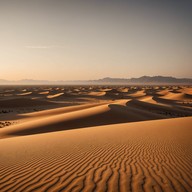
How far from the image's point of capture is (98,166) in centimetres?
606

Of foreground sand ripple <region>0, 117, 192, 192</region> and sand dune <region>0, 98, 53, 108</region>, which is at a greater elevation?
foreground sand ripple <region>0, 117, 192, 192</region>

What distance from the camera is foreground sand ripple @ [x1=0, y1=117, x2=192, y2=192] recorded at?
4796mm

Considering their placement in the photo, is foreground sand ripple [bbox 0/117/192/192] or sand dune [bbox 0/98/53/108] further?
sand dune [bbox 0/98/53/108]

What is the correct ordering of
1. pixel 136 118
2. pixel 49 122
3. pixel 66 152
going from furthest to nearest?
pixel 136 118 < pixel 49 122 < pixel 66 152

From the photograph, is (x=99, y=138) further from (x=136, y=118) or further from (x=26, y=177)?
(x=136, y=118)

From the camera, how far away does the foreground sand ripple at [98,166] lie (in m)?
4.80

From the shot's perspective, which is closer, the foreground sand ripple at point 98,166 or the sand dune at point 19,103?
the foreground sand ripple at point 98,166

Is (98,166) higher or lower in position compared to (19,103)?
higher

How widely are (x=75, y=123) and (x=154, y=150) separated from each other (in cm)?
1062

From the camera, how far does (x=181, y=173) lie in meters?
5.48

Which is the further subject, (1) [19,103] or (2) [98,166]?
(1) [19,103]

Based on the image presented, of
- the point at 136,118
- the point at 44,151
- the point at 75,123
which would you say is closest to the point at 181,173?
the point at 44,151

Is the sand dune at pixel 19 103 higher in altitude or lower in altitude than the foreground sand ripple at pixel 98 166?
lower

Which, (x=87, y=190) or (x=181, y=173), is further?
(x=181, y=173)
